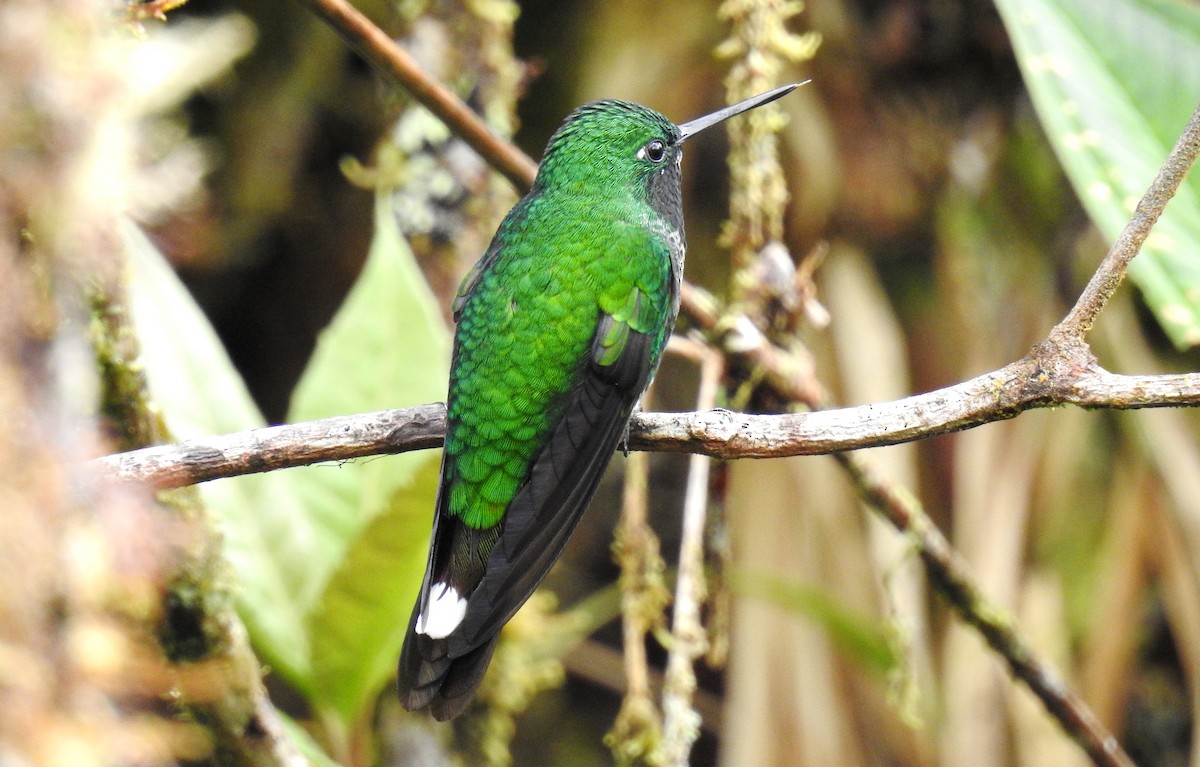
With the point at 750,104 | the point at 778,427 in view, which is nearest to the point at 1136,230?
the point at 778,427

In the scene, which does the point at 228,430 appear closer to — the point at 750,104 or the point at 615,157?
the point at 615,157

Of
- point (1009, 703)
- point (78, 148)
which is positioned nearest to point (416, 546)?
point (78, 148)

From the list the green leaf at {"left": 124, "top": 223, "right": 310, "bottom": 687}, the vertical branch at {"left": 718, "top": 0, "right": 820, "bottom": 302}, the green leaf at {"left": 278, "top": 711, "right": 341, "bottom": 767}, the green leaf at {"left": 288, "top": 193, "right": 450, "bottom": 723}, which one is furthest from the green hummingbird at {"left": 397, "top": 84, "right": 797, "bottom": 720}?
the green leaf at {"left": 124, "top": 223, "right": 310, "bottom": 687}

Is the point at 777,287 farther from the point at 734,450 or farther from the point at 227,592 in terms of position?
the point at 227,592

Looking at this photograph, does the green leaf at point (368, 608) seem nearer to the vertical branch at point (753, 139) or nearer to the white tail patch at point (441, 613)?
the white tail patch at point (441, 613)

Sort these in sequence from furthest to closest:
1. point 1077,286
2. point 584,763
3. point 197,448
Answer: point 584,763
point 1077,286
point 197,448
